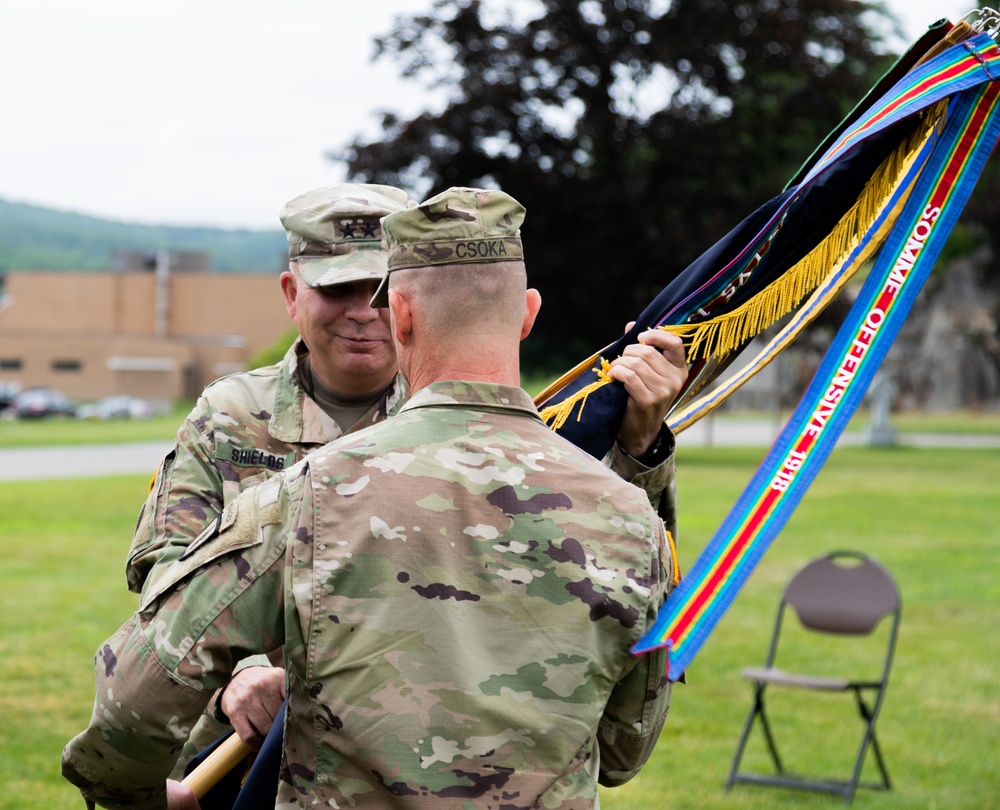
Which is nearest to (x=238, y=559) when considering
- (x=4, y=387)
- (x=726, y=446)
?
(x=726, y=446)

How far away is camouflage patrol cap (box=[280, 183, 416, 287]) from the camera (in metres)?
3.17

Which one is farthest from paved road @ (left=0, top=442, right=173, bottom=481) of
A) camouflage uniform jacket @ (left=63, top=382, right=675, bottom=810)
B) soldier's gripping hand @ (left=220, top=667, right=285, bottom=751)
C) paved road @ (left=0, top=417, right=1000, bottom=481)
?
camouflage uniform jacket @ (left=63, top=382, right=675, bottom=810)

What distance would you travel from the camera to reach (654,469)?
110 inches

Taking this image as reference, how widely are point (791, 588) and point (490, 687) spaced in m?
5.30

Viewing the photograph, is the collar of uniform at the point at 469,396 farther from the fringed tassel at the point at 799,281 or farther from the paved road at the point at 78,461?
the paved road at the point at 78,461

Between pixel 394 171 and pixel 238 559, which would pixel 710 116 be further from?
pixel 238 559

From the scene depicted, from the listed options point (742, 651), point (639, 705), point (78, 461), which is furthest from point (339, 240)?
point (78, 461)

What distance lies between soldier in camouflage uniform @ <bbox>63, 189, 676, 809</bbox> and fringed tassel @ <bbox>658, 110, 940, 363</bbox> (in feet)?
2.73

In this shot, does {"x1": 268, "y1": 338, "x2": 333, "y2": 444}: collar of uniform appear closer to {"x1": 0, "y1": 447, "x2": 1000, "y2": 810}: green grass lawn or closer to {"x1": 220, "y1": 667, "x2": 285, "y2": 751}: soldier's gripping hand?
{"x1": 220, "y1": 667, "x2": 285, "y2": 751}: soldier's gripping hand

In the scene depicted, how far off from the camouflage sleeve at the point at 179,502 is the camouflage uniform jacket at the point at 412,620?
2.00ft

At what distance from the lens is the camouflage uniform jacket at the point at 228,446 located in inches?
116

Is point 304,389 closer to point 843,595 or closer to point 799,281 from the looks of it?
point 799,281

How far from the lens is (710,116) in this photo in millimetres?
27203

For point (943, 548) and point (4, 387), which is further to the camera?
point (4, 387)
